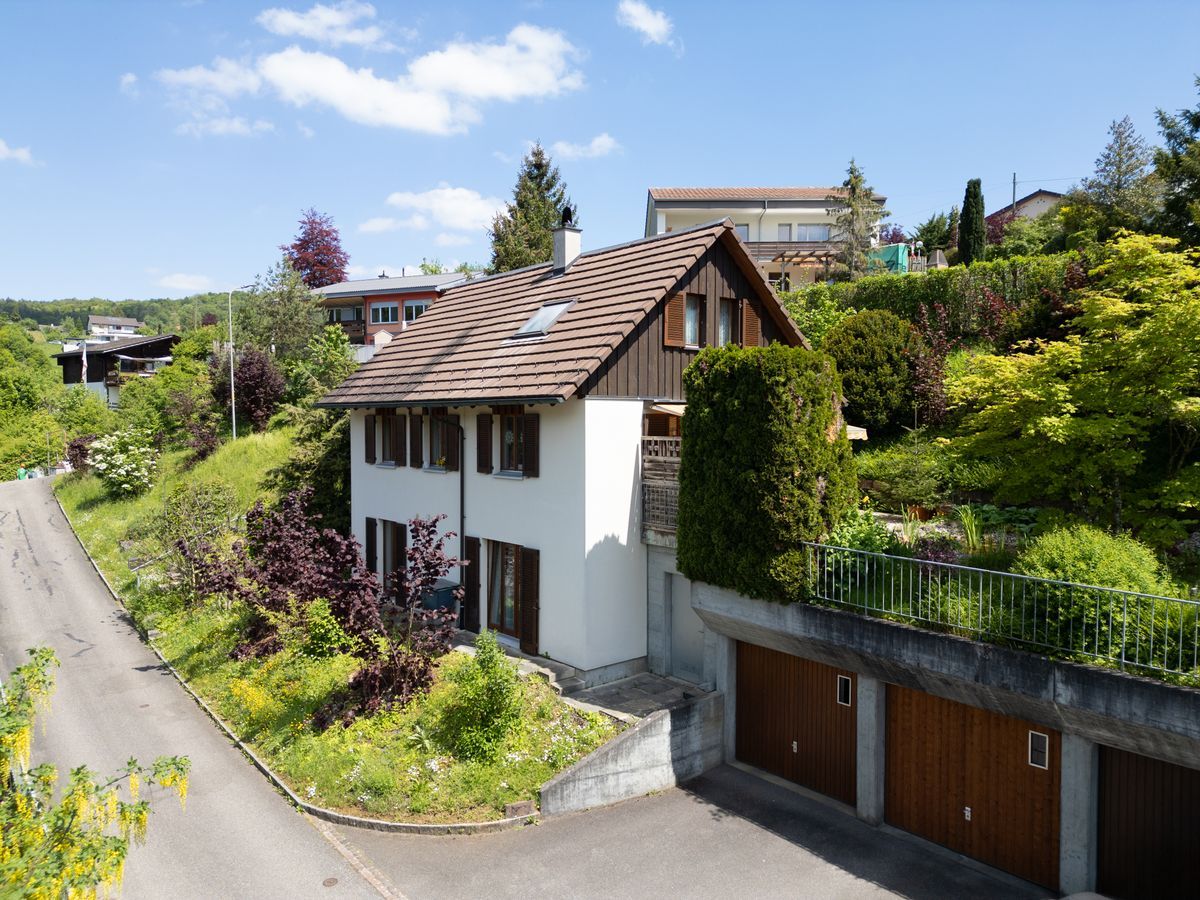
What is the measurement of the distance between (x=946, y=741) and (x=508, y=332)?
45.0 feet

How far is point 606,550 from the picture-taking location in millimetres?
16969

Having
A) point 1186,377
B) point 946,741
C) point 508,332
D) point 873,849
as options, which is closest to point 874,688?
point 946,741

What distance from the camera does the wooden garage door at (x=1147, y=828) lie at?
10.7 metres

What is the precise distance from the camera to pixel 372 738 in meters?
14.9

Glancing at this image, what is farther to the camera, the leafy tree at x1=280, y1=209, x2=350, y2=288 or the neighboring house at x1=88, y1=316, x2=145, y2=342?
the neighboring house at x1=88, y1=316, x2=145, y2=342

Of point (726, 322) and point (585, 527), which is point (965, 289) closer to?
point (726, 322)

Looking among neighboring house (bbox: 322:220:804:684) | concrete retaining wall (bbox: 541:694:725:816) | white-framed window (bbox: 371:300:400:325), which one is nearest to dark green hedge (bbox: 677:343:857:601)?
neighboring house (bbox: 322:220:804:684)

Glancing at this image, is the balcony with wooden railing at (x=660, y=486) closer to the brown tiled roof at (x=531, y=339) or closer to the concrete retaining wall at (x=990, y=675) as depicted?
the concrete retaining wall at (x=990, y=675)

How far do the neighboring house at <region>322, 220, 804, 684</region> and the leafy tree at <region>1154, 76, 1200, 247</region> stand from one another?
11.4 m

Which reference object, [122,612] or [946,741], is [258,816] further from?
[122,612]

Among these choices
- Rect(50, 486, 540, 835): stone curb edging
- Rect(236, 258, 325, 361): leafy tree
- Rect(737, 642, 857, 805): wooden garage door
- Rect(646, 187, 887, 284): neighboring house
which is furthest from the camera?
Rect(646, 187, 887, 284): neighboring house

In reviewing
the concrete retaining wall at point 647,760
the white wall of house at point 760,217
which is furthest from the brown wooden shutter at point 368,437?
the white wall of house at point 760,217

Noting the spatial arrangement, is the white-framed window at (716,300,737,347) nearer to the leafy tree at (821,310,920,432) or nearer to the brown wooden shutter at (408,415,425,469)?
the leafy tree at (821,310,920,432)

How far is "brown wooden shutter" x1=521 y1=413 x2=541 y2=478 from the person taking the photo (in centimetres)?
1783
